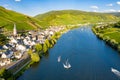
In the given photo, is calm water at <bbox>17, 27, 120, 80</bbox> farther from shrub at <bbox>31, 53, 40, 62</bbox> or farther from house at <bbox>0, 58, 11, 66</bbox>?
house at <bbox>0, 58, 11, 66</bbox>

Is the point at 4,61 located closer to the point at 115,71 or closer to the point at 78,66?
the point at 78,66

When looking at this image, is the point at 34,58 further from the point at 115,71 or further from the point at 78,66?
the point at 115,71

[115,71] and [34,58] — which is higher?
[34,58]

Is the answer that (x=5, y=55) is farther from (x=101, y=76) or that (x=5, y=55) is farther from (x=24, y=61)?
(x=101, y=76)

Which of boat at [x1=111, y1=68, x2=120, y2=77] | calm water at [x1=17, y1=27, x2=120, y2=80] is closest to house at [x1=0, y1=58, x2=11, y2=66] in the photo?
calm water at [x1=17, y1=27, x2=120, y2=80]

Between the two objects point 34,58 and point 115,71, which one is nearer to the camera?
point 115,71

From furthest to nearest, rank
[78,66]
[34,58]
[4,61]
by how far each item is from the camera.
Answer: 1. [34,58]
2. [78,66]
3. [4,61]

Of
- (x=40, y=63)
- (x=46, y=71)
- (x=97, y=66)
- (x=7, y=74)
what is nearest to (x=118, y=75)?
(x=97, y=66)

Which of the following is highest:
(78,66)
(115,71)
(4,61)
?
(4,61)

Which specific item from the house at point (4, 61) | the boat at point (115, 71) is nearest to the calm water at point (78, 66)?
the boat at point (115, 71)

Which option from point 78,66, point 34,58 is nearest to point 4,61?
point 34,58

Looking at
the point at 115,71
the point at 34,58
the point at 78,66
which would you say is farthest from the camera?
the point at 34,58
